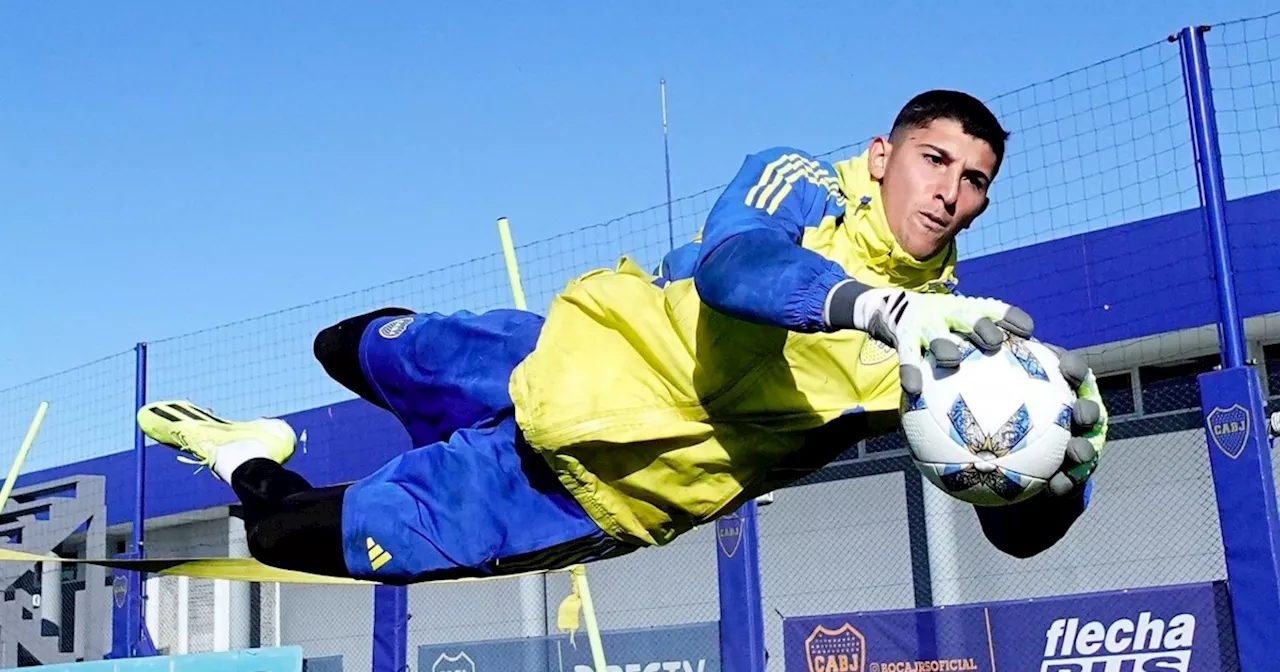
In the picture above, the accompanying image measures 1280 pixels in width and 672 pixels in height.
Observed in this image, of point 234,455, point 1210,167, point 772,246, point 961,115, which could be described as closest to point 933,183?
point 961,115

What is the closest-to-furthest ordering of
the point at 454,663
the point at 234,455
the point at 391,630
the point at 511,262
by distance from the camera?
the point at 234,455, the point at 511,262, the point at 391,630, the point at 454,663

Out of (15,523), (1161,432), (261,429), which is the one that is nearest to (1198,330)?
(1161,432)

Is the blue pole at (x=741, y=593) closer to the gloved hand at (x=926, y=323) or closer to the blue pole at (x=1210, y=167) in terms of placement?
the blue pole at (x=1210, y=167)

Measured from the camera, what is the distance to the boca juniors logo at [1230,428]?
18.0ft

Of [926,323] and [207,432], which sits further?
[207,432]

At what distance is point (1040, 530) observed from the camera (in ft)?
10.7

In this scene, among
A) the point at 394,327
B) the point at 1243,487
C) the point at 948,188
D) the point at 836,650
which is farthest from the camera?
the point at 836,650

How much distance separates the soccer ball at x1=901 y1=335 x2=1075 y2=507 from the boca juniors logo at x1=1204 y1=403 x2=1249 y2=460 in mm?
3382

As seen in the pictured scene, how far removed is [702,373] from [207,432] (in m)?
1.90

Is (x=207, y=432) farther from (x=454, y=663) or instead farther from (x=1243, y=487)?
(x=454, y=663)

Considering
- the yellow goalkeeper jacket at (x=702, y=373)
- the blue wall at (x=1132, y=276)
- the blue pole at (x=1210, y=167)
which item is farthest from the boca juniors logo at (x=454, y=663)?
the yellow goalkeeper jacket at (x=702, y=373)

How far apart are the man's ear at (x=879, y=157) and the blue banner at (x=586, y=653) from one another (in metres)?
4.79

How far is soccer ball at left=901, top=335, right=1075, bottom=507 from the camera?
2.38m

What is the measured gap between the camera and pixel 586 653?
8641 mm
